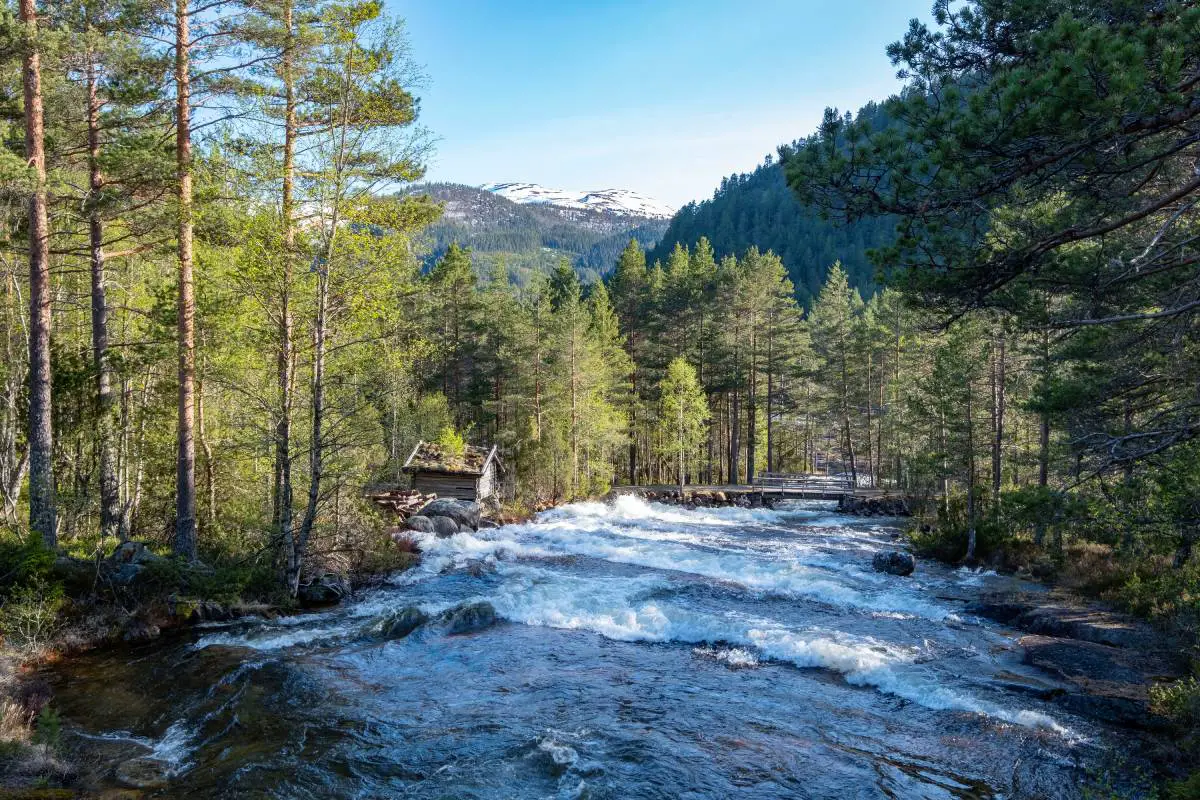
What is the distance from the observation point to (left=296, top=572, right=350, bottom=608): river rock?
13.9 meters

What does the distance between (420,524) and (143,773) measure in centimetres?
1569

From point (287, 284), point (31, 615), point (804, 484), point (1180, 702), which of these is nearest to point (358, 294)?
point (287, 284)

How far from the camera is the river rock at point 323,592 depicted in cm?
1388

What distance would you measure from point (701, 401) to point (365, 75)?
97.2ft

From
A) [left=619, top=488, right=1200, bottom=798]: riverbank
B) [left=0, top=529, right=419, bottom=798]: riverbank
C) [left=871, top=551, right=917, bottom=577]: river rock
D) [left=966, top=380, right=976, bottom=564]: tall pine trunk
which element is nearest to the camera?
[left=0, top=529, right=419, bottom=798]: riverbank

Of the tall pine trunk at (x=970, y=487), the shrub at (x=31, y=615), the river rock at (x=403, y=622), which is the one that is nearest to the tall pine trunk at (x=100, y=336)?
the shrub at (x=31, y=615)

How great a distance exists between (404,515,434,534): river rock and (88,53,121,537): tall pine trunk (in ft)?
31.3

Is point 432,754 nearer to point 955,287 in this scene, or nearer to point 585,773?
point 585,773

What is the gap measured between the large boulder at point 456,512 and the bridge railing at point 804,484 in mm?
21576

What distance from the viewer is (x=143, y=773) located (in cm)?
676

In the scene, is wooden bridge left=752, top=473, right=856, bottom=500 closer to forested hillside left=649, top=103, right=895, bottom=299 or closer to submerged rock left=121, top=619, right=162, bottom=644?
submerged rock left=121, top=619, right=162, bottom=644

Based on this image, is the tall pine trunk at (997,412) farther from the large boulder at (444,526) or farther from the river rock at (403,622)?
the large boulder at (444,526)

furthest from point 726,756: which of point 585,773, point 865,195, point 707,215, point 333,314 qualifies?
point 707,215

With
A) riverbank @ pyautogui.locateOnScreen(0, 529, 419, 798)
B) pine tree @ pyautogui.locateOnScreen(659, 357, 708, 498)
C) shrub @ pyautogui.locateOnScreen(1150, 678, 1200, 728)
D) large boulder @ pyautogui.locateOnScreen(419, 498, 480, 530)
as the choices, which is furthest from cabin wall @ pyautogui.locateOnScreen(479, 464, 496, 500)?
shrub @ pyautogui.locateOnScreen(1150, 678, 1200, 728)
